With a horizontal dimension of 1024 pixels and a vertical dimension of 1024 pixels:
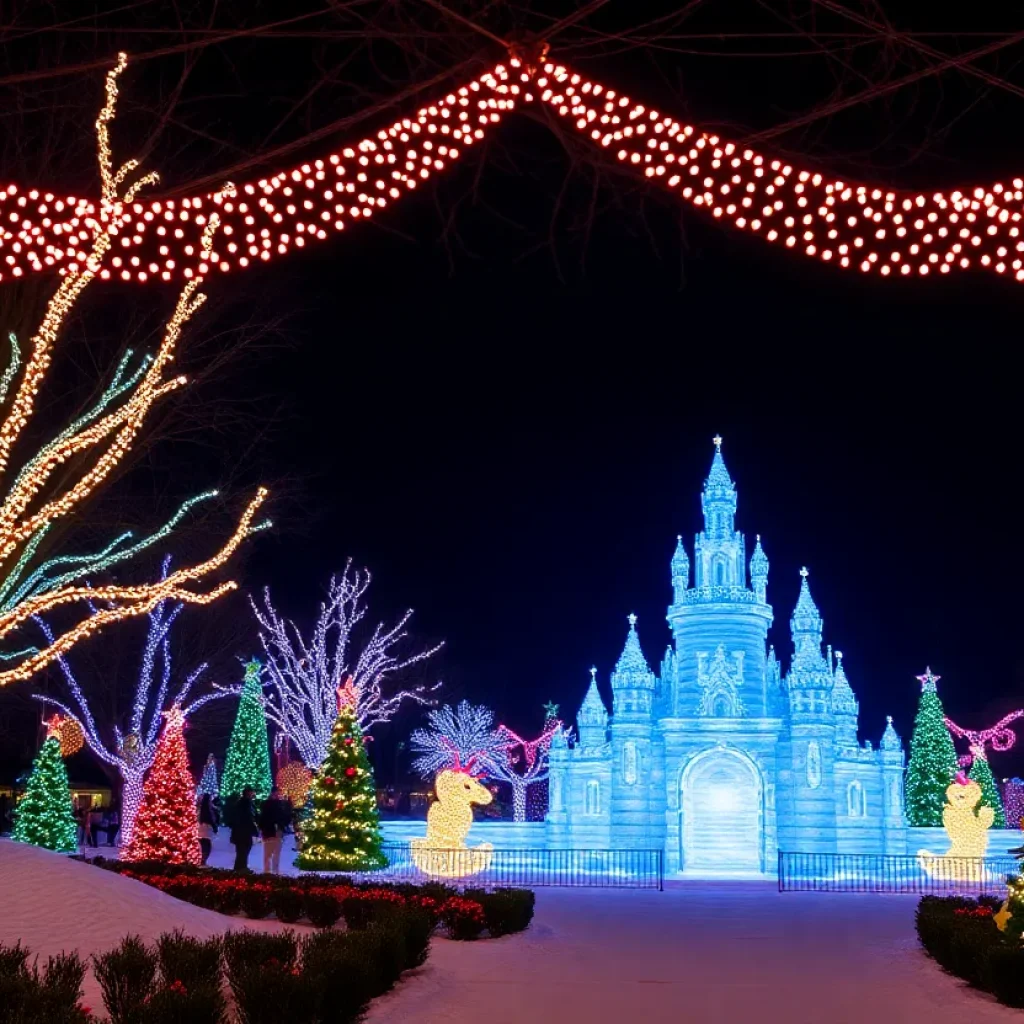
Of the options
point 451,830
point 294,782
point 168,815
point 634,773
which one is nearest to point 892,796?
point 634,773

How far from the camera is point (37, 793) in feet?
100

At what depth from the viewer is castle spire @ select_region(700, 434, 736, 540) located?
4533cm

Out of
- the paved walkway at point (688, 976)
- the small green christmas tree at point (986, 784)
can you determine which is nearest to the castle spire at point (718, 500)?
the small green christmas tree at point (986, 784)

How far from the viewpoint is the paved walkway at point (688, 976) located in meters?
10.6

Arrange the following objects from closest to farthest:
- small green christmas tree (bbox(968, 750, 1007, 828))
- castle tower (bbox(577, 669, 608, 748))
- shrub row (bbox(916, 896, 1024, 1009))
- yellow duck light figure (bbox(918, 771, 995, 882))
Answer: shrub row (bbox(916, 896, 1024, 1009)) → yellow duck light figure (bbox(918, 771, 995, 882)) → castle tower (bbox(577, 669, 608, 748)) → small green christmas tree (bbox(968, 750, 1007, 828))

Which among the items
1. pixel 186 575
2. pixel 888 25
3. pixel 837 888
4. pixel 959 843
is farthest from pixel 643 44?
pixel 959 843

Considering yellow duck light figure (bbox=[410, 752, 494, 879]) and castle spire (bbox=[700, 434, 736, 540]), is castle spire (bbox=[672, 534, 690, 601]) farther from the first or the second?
yellow duck light figure (bbox=[410, 752, 494, 879])

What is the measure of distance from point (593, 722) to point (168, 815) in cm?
1879

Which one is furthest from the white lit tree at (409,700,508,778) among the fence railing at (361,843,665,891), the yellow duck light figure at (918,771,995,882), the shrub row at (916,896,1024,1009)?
the shrub row at (916,896,1024,1009)

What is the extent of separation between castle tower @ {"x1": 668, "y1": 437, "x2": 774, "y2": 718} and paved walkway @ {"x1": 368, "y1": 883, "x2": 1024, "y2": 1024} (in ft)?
62.8

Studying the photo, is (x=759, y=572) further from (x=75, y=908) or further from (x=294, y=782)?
(x=75, y=908)

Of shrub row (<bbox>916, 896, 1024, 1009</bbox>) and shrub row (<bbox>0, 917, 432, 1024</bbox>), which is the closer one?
shrub row (<bbox>0, 917, 432, 1024</bbox>)

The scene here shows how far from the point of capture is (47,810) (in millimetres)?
30328

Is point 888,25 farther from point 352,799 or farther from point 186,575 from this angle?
point 352,799
